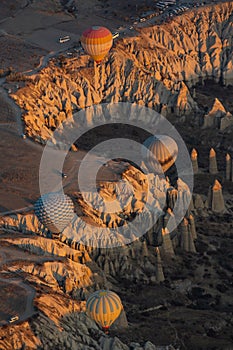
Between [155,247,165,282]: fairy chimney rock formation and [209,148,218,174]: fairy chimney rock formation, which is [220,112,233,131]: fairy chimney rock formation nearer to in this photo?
[209,148,218,174]: fairy chimney rock formation

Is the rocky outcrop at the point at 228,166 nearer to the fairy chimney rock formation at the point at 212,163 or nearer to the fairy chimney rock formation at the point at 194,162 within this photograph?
the fairy chimney rock formation at the point at 212,163

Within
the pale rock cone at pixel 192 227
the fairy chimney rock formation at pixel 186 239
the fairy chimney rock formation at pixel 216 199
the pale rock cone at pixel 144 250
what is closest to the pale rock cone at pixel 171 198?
the pale rock cone at pixel 192 227

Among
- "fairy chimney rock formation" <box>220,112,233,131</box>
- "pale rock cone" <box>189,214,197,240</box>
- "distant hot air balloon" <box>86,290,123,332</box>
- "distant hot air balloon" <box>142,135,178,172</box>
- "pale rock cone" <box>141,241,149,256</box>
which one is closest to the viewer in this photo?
"distant hot air balloon" <box>86,290,123,332</box>

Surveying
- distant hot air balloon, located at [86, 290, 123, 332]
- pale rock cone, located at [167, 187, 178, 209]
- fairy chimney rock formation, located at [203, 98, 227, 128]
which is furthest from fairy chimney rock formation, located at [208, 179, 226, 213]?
distant hot air balloon, located at [86, 290, 123, 332]

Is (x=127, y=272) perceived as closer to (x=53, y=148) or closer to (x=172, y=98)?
(x=53, y=148)

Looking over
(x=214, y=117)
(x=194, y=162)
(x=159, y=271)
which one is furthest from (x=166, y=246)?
(x=214, y=117)

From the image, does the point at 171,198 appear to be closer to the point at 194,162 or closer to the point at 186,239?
the point at 186,239
